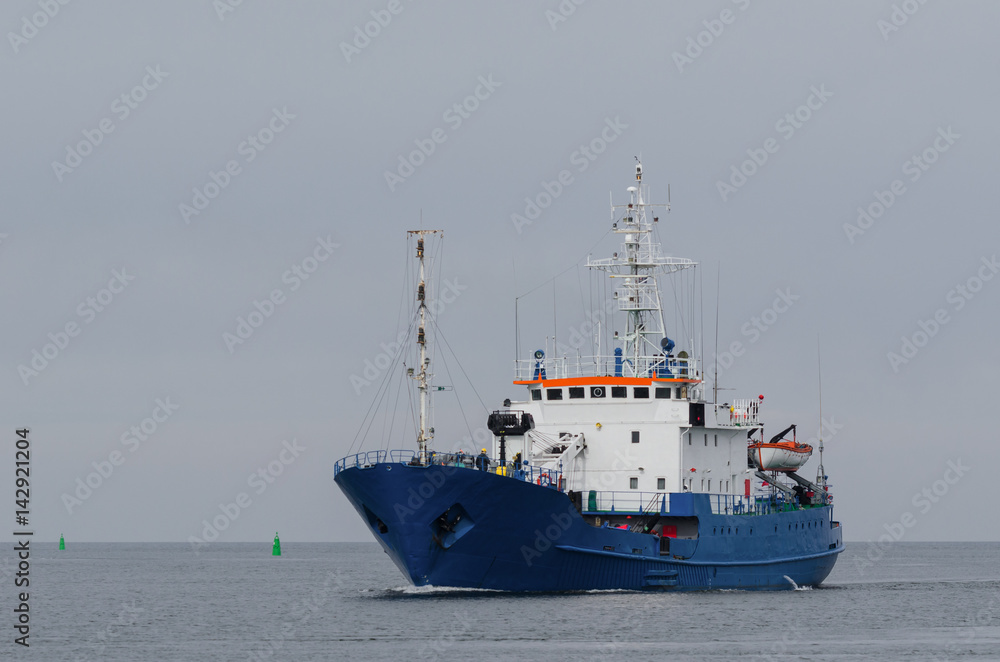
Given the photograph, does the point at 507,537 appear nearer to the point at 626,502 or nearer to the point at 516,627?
the point at 516,627

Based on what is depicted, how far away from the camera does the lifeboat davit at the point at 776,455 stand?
5238 cm

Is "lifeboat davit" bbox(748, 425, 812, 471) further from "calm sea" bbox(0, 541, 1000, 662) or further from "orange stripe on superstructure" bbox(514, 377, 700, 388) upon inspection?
"orange stripe on superstructure" bbox(514, 377, 700, 388)

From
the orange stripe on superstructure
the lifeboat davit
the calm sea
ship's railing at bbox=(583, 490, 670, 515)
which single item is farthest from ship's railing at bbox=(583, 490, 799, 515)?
the lifeboat davit

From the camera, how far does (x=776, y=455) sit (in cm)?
5256

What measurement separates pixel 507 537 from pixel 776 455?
15.4 metres

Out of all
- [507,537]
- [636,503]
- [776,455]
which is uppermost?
[776,455]

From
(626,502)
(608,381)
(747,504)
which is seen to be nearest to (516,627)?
(626,502)

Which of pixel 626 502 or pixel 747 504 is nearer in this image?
pixel 626 502

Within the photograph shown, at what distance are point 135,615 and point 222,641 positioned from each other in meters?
9.87

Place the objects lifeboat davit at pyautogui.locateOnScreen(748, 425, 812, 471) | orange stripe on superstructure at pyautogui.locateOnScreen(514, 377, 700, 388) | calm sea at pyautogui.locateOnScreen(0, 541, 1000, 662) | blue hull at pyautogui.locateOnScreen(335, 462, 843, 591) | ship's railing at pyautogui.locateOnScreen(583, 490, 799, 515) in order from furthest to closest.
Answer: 1. lifeboat davit at pyautogui.locateOnScreen(748, 425, 812, 471)
2. orange stripe on superstructure at pyautogui.locateOnScreen(514, 377, 700, 388)
3. ship's railing at pyautogui.locateOnScreen(583, 490, 799, 515)
4. blue hull at pyautogui.locateOnScreen(335, 462, 843, 591)
5. calm sea at pyautogui.locateOnScreen(0, 541, 1000, 662)

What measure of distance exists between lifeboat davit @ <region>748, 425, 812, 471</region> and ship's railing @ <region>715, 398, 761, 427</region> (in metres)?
2.07

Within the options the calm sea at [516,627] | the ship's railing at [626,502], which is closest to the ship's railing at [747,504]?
the ship's railing at [626,502]

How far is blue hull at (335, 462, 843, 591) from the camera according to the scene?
39.8 meters

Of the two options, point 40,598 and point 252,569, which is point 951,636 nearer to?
point 40,598
